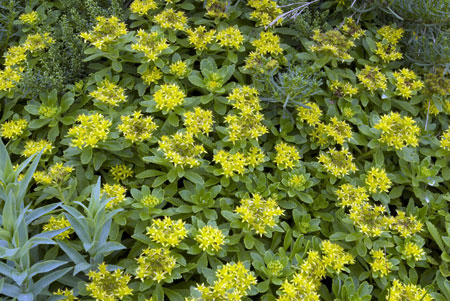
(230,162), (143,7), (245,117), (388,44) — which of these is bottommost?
(230,162)

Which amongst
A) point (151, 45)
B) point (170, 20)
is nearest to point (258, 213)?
point (151, 45)

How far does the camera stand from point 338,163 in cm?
242

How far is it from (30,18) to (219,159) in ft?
4.96

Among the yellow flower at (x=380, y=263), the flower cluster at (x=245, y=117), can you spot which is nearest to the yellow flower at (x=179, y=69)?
the flower cluster at (x=245, y=117)

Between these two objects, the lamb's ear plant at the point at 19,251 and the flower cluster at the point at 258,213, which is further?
the flower cluster at the point at 258,213

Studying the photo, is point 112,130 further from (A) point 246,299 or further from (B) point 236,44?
(A) point 246,299

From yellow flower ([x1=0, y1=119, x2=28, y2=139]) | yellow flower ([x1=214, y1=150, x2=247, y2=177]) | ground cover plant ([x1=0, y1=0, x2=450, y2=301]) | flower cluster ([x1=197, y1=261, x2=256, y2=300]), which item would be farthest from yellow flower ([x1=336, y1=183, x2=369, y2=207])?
yellow flower ([x1=0, y1=119, x2=28, y2=139])

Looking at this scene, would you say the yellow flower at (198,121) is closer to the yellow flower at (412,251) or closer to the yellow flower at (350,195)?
the yellow flower at (350,195)

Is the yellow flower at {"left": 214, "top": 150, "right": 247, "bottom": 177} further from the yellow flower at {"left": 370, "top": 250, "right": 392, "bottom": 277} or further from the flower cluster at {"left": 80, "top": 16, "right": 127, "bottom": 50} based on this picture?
the flower cluster at {"left": 80, "top": 16, "right": 127, "bottom": 50}

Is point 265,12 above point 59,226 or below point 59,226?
above

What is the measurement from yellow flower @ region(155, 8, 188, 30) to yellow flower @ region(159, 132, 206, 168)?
0.73 metres

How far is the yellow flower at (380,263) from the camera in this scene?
2139 millimetres

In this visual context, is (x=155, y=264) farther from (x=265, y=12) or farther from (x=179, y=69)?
(x=265, y=12)

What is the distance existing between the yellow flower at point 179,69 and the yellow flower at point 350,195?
3.42 feet
